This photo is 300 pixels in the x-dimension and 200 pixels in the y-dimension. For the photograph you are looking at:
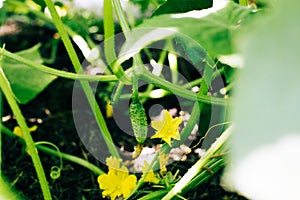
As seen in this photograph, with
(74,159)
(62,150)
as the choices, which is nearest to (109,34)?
(74,159)

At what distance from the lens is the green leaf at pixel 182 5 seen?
2.69 ft

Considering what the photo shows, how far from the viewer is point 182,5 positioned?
83 centimetres

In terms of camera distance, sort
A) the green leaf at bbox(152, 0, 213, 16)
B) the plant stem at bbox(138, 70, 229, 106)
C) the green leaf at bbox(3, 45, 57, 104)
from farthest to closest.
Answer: the green leaf at bbox(3, 45, 57, 104)
the green leaf at bbox(152, 0, 213, 16)
the plant stem at bbox(138, 70, 229, 106)

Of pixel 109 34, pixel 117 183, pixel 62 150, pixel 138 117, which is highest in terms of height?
pixel 109 34

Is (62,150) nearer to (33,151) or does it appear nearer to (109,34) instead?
(33,151)

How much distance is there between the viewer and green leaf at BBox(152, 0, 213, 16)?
0.82 metres

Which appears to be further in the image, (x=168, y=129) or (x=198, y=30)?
(x=168, y=129)

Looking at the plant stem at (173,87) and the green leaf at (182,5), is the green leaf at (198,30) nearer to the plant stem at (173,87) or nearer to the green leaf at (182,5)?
the plant stem at (173,87)

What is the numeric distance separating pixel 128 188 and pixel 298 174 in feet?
1.87

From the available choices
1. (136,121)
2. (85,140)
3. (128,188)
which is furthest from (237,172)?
(85,140)

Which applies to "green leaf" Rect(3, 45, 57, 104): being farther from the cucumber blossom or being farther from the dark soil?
the cucumber blossom

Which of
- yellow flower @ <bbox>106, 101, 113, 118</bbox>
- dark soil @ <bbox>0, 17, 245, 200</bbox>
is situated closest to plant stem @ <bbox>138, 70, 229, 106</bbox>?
dark soil @ <bbox>0, 17, 245, 200</bbox>

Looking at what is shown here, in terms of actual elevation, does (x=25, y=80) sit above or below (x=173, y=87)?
below

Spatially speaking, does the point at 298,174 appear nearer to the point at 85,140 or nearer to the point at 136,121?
the point at 136,121
